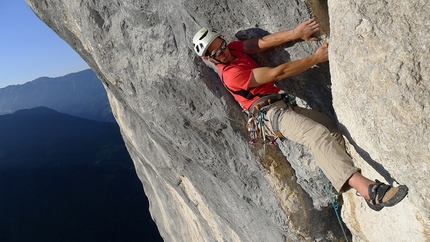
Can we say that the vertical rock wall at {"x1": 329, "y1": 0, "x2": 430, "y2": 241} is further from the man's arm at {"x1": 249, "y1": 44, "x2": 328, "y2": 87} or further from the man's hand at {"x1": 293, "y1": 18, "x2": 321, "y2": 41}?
the man's hand at {"x1": 293, "y1": 18, "x2": 321, "y2": 41}

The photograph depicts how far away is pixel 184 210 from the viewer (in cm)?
1112

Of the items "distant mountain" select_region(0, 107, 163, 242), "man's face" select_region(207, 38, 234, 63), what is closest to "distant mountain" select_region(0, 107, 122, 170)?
"distant mountain" select_region(0, 107, 163, 242)

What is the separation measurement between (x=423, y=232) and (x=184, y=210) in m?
8.48

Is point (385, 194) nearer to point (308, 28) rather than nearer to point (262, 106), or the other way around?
point (262, 106)

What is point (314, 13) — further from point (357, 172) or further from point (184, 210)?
point (184, 210)

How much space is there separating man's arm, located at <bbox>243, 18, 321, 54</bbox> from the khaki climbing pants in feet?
2.94

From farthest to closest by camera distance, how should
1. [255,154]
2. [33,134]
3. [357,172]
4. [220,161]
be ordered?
[33,134], [220,161], [255,154], [357,172]

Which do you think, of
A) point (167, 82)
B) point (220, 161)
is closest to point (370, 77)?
point (167, 82)

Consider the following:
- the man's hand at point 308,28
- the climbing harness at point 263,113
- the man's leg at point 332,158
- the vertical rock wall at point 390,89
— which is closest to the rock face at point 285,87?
the vertical rock wall at point 390,89

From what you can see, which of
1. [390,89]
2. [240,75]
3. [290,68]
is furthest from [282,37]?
[390,89]

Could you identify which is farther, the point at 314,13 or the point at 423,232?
the point at 314,13

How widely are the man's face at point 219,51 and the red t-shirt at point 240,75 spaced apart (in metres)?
0.11

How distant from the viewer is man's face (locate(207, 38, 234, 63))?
434 centimetres

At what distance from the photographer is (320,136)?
165 inches
